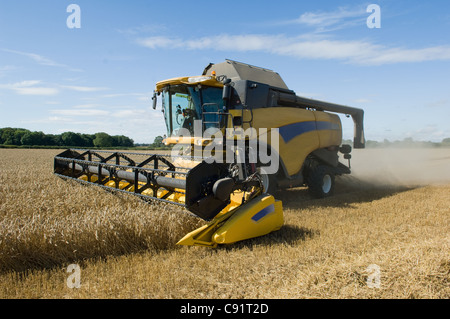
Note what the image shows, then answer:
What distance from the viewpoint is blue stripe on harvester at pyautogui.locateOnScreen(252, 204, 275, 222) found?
358 centimetres

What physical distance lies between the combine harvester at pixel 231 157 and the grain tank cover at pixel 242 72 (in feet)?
0.09

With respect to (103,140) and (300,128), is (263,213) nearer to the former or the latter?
(300,128)

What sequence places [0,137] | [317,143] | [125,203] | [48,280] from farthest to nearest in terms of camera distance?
[0,137] → [317,143] → [125,203] → [48,280]

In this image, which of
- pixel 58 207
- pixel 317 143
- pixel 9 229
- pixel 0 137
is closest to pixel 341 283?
pixel 9 229

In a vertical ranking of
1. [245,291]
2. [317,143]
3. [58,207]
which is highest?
[317,143]

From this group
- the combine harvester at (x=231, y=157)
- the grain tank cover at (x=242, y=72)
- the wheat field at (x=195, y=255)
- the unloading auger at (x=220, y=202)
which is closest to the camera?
the wheat field at (x=195, y=255)

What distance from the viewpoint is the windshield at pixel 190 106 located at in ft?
18.2

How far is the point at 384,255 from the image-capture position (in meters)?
2.81

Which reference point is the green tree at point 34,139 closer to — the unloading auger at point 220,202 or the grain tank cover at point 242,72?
the grain tank cover at point 242,72

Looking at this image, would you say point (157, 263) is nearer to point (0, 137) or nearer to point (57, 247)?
point (57, 247)

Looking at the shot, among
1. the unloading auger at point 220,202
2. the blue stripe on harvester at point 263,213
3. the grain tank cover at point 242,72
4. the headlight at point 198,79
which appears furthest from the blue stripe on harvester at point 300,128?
the blue stripe on harvester at point 263,213

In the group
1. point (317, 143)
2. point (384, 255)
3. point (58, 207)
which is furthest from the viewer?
point (317, 143)

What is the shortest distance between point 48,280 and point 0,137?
42973 mm

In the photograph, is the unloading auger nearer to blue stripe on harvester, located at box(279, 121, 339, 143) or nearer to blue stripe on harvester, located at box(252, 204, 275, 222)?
blue stripe on harvester, located at box(252, 204, 275, 222)
